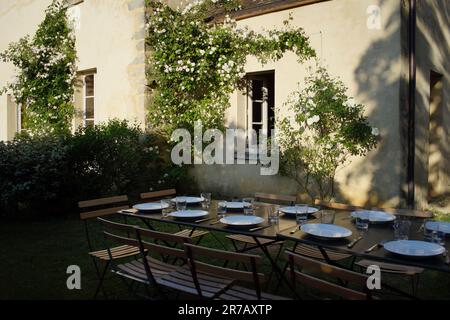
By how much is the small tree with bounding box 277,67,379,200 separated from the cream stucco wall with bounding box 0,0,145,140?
3300 mm

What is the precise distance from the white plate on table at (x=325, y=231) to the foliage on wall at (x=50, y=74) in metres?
8.47

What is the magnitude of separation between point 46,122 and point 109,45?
2517 mm

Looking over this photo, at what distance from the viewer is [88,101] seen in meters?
10.9

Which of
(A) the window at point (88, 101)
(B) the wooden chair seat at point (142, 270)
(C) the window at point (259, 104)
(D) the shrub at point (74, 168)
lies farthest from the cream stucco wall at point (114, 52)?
(B) the wooden chair seat at point (142, 270)

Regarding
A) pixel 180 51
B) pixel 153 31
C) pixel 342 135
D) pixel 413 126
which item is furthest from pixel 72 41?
pixel 413 126

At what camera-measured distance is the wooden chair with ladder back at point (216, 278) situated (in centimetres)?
259

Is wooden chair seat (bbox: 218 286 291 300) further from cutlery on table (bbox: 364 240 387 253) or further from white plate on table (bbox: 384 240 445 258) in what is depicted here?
white plate on table (bbox: 384 240 445 258)

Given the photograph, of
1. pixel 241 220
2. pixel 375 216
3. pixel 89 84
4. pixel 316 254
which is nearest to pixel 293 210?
pixel 316 254

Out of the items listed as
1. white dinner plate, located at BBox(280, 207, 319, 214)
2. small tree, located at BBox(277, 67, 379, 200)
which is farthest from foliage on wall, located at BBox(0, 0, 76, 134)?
white dinner plate, located at BBox(280, 207, 319, 214)

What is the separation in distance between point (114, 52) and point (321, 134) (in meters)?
5.17

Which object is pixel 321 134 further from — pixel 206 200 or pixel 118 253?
pixel 118 253
